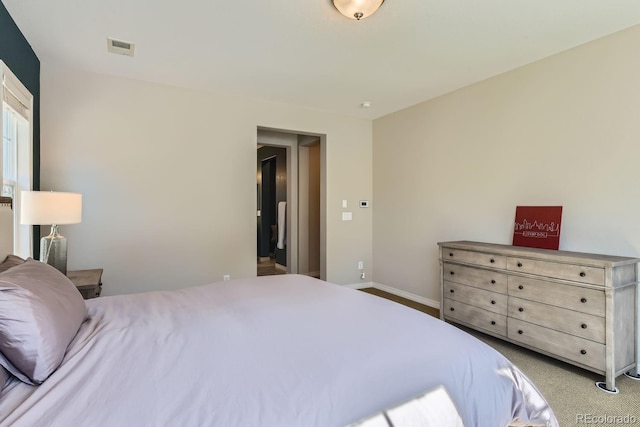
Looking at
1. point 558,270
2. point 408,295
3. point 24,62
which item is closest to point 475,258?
point 558,270

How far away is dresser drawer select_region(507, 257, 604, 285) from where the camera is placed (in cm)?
226

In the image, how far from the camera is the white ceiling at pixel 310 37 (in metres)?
2.20

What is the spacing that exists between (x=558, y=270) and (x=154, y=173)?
3852mm

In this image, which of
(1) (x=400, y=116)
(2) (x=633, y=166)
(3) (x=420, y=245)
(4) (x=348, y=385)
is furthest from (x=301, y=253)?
(4) (x=348, y=385)

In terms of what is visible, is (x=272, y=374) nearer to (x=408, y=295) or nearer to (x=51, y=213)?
(x=51, y=213)

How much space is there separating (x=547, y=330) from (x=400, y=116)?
3063mm

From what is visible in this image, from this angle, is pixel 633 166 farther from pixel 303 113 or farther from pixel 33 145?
pixel 33 145

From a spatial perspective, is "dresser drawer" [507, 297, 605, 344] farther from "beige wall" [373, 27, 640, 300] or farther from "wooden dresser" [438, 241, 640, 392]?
"beige wall" [373, 27, 640, 300]

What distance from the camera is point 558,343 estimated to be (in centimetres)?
244

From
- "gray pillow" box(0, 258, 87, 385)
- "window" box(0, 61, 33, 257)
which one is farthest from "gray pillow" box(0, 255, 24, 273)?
"window" box(0, 61, 33, 257)

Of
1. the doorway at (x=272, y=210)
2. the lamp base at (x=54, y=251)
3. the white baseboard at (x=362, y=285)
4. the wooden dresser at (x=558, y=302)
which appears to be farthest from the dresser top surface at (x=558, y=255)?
the doorway at (x=272, y=210)

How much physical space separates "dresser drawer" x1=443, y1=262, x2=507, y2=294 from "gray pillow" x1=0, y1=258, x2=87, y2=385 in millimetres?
3002

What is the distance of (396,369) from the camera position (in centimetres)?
109

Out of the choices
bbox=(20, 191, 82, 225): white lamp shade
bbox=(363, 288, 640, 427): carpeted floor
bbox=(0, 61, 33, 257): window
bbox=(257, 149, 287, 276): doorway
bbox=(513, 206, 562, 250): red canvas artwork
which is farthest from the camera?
bbox=(257, 149, 287, 276): doorway
